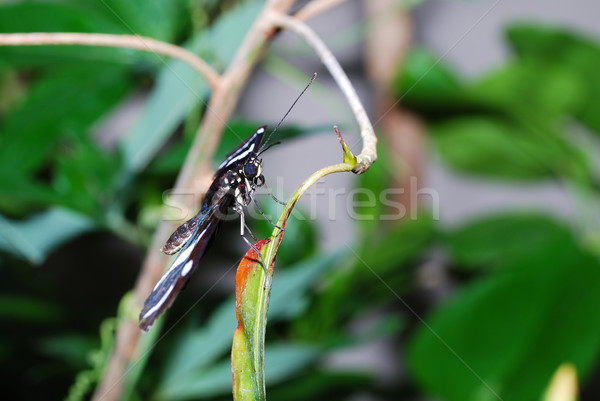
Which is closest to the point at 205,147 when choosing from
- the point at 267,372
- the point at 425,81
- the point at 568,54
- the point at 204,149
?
the point at 204,149

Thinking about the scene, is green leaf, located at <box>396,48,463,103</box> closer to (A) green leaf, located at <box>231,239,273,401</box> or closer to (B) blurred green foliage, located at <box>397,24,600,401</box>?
(B) blurred green foliage, located at <box>397,24,600,401</box>

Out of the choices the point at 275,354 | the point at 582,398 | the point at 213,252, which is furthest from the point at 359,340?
the point at 582,398

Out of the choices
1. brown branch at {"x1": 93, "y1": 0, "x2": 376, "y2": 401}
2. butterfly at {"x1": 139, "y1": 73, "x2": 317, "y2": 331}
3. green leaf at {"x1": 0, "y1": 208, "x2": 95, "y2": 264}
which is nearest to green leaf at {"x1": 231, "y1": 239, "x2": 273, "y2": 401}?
butterfly at {"x1": 139, "y1": 73, "x2": 317, "y2": 331}

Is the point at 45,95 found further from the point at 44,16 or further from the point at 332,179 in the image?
the point at 332,179

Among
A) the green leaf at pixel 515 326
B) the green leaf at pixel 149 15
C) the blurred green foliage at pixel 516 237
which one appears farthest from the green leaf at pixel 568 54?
the green leaf at pixel 149 15

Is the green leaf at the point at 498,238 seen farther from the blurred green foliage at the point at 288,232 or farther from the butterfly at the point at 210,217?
the butterfly at the point at 210,217

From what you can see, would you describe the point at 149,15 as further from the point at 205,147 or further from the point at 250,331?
the point at 250,331
